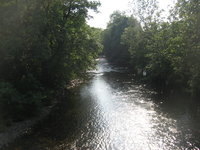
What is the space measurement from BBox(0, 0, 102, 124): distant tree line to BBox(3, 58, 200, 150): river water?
308cm

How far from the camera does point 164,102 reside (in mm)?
28719

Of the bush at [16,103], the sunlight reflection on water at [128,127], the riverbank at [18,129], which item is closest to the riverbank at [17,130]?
the riverbank at [18,129]

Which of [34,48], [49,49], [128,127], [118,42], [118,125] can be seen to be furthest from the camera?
[118,42]

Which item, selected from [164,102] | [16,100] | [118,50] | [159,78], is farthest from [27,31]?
[118,50]

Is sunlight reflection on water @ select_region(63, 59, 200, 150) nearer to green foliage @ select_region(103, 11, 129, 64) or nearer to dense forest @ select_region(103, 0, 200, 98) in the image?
dense forest @ select_region(103, 0, 200, 98)

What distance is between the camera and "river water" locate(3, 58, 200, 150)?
1680 cm

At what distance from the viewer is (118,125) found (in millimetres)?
20797

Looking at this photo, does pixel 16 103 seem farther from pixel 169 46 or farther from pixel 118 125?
pixel 169 46

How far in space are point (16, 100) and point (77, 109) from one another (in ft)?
26.1

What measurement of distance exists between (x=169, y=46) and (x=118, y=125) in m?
13.5

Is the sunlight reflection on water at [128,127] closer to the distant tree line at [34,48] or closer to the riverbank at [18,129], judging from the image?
the riverbank at [18,129]

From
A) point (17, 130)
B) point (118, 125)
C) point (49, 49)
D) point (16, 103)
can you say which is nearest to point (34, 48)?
point (49, 49)

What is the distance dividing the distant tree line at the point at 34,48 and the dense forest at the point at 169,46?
12094 millimetres

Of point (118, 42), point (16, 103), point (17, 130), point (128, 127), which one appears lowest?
point (128, 127)
